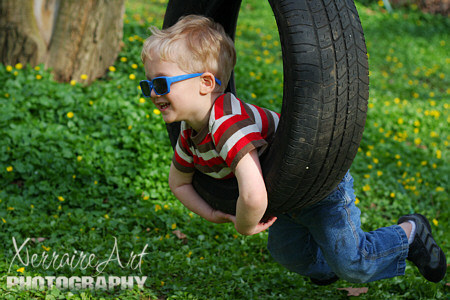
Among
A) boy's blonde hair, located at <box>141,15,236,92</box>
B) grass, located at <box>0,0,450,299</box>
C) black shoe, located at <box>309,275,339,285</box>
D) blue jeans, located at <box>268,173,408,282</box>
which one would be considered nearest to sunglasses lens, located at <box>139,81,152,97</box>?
boy's blonde hair, located at <box>141,15,236,92</box>

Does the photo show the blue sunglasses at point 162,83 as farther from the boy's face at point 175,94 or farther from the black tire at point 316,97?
the black tire at point 316,97

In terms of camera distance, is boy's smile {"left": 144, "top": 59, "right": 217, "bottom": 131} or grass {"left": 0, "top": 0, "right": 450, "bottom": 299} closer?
boy's smile {"left": 144, "top": 59, "right": 217, "bottom": 131}

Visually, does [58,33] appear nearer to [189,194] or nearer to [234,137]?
[189,194]

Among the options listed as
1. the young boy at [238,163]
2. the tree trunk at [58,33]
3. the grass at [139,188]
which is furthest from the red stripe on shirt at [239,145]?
the tree trunk at [58,33]

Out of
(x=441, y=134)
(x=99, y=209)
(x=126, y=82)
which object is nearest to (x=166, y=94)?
(x=99, y=209)

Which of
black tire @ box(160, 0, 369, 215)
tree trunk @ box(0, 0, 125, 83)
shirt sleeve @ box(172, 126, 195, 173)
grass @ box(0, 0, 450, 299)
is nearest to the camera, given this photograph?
black tire @ box(160, 0, 369, 215)

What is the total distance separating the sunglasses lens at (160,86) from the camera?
245 centimetres

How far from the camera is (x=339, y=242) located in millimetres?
2844

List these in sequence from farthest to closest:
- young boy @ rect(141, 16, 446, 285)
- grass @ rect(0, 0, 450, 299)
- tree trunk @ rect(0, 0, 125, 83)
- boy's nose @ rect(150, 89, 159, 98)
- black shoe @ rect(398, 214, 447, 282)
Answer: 1. tree trunk @ rect(0, 0, 125, 83)
2. grass @ rect(0, 0, 450, 299)
3. black shoe @ rect(398, 214, 447, 282)
4. boy's nose @ rect(150, 89, 159, 98)
5. young boy @ rect(141, 16, 446, 285)

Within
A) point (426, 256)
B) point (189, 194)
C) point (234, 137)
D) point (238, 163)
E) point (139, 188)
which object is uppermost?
point (234, 137)

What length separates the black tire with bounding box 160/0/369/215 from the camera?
→ 2299 millimetres

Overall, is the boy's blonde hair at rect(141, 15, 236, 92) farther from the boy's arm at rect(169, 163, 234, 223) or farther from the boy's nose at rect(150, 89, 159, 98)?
the boy's arm at rect(169, 163, 234, 223)

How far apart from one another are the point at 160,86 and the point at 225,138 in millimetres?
398

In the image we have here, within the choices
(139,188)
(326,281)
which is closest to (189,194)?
(326,281)
